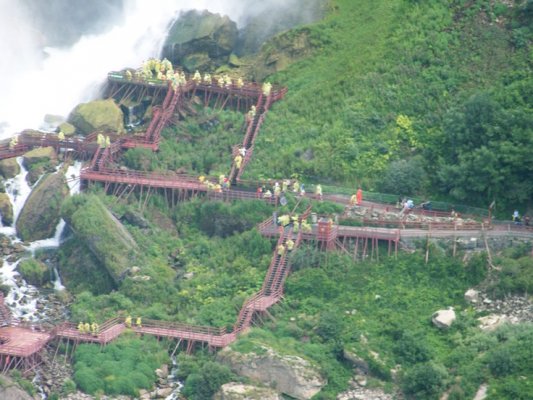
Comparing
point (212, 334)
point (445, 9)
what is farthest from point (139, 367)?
point (445, 9)

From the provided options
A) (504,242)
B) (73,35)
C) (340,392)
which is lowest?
(340,392)

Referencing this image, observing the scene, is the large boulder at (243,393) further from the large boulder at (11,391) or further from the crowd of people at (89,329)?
the large boulder at (11,391)

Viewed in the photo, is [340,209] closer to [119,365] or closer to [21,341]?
[119,365]

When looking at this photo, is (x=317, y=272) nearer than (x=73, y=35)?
Yes

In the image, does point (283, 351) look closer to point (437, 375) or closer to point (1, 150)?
point (437, 375)

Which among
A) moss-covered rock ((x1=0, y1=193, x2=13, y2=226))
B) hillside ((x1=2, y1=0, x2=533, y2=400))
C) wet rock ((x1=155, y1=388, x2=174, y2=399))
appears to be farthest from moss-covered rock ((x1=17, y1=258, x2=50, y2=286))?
wet rock ((x1=155, y1=388, x2=174, y2=399))

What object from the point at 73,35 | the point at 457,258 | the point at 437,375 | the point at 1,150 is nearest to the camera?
the point at 437,375

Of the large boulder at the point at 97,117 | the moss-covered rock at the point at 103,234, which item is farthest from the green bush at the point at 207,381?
the large boulder at the point at 97,117
